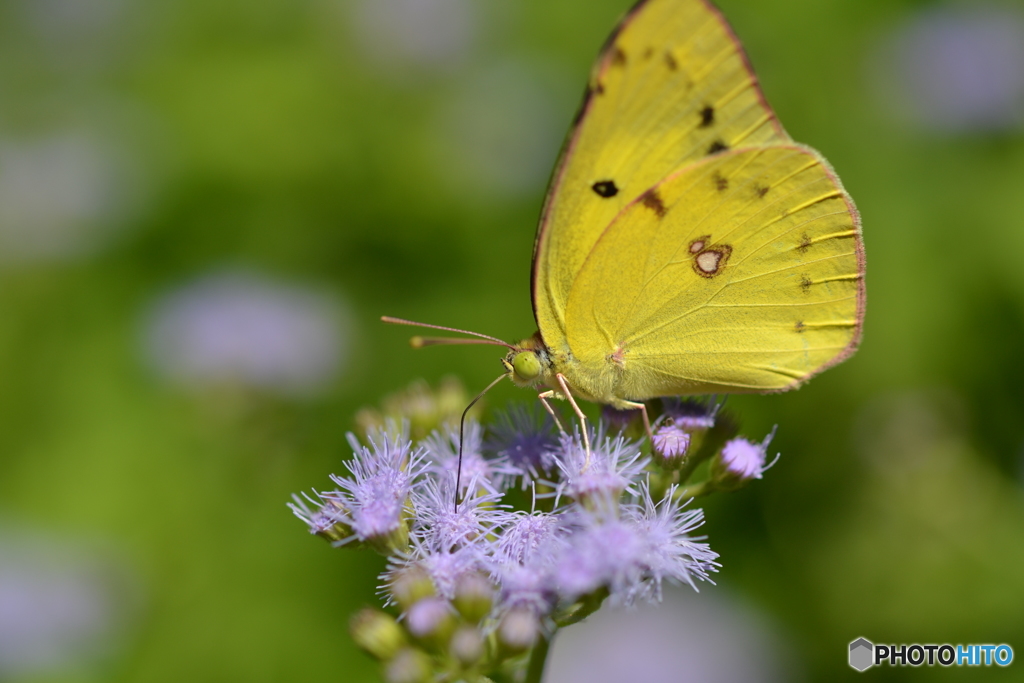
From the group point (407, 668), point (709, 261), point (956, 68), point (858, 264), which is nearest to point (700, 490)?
point (709, 261)

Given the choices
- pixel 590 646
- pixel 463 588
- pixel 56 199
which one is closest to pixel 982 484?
pixel 590 646

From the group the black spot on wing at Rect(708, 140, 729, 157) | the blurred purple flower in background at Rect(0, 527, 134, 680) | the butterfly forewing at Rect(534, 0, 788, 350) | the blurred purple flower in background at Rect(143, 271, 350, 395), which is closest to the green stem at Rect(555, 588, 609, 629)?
the butterfly forewing at Rect(534, 0, 788, 350)

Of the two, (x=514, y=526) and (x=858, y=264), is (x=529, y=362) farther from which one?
(x=858, y=264)

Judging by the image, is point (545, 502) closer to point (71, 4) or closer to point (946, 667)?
point (946, 667)

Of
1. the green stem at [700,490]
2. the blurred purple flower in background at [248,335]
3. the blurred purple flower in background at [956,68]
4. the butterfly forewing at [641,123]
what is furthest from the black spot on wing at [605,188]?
the blurred purple flower in background at [956,68]

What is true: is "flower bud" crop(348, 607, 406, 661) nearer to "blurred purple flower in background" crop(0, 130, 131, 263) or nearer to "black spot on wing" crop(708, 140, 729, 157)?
"black spot on wing" crop(708, 140, 729, 157)

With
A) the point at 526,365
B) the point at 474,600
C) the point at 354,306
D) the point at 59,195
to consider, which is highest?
the point at 59,195
